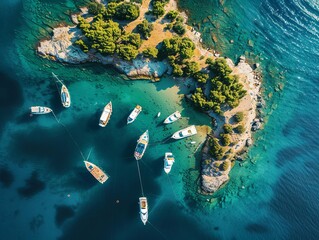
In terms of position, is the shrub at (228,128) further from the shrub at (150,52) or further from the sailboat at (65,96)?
the sailboat at (65,96)

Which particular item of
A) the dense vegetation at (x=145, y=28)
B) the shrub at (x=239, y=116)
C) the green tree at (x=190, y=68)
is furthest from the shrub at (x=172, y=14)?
the shrub at (x=239, y=116)

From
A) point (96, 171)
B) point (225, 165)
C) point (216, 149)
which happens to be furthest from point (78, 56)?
point (225, 165)

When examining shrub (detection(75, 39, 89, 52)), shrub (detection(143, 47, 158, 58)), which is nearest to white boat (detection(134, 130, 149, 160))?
shrub (detection(143, 47, 158, 58))

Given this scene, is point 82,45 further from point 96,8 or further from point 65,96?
point 65,96

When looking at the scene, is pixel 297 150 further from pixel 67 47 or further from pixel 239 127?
pixel 67 47

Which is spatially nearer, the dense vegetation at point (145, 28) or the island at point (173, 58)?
the island at point (173, 58)

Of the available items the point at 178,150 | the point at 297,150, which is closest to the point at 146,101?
the point at 178,150
